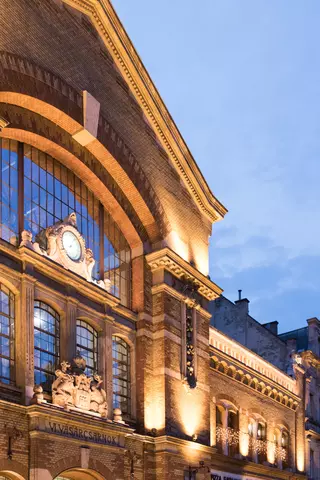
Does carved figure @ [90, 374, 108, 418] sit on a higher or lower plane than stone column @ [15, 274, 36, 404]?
lower

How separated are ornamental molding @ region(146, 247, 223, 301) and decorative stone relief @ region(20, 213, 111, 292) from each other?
2680 mm

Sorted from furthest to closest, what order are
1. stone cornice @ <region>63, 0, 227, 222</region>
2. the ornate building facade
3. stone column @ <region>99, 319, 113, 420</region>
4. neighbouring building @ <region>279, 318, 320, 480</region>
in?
neighbouring building @ <region>279, 318, 320, 480</region>
stone cornice @ <region>63, 0, 227, 222</region>
stone column @ <region>99, 319, 113, 420</region>
the ornate building facade

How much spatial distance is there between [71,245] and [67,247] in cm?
27

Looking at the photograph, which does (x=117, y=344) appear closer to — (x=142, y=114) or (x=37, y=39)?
(x=142, y=114)

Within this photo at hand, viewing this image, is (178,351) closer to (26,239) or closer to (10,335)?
(10,335)

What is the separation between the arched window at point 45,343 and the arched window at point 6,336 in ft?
3.32

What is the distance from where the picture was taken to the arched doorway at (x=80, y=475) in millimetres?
24172

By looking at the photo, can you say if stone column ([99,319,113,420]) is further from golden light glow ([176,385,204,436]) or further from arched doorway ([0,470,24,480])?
arched doorway ([0,470,24,480])

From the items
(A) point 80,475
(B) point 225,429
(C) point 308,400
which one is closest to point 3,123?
(A) point 80,475

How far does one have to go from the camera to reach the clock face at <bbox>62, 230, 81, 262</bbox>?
84.1ft

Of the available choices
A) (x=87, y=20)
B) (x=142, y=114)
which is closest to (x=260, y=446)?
(x=142, y=114)

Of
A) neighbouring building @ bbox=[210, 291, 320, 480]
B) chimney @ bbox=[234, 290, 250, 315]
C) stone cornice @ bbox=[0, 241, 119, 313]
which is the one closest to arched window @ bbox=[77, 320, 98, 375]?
stone cornice @ bbox=[0, 241, 119, 313]

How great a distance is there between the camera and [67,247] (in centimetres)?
2570

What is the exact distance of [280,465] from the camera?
38.2 meters
